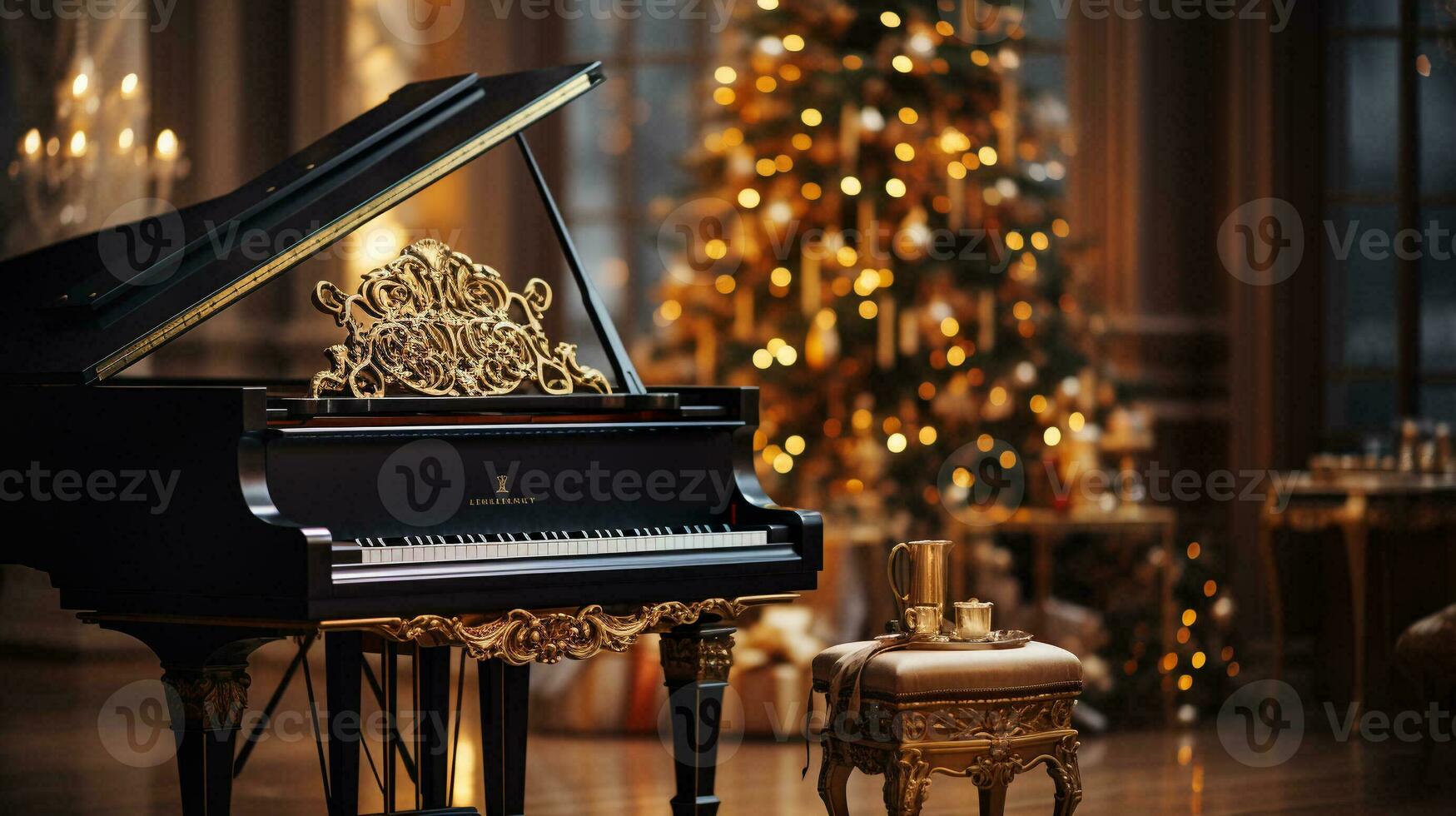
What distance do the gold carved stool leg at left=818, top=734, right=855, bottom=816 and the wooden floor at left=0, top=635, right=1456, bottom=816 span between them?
1.06 meters

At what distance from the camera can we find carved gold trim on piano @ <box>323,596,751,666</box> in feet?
11.6

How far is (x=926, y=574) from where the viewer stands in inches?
153

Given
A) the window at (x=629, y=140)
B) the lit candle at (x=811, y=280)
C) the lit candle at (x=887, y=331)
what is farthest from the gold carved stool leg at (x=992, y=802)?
the window at (x=629, y=140)

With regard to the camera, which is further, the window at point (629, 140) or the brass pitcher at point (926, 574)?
the window at point (629, 140)

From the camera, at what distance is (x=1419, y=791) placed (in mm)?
5180

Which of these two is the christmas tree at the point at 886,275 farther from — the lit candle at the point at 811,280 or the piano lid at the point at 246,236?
the piano lid at the point at 246,236

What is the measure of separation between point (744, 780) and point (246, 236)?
233 centimetres

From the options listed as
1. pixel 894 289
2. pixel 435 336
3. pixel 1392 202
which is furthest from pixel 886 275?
pixel 435 336

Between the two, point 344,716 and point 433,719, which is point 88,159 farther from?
point 344,716

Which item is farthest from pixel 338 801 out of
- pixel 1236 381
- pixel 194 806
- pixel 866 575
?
pixel 1236 381

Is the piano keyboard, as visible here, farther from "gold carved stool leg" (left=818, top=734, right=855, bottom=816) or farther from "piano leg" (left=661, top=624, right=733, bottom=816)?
"gold carved stool leg" (left=818, top=734, right=855, bottom=816)

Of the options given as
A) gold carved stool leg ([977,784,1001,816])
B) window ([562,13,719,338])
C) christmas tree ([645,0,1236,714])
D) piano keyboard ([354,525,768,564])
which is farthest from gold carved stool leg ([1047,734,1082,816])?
window ([562,13,719,338])

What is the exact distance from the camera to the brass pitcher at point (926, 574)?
3.88m

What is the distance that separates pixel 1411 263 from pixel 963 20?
6.96 feet
